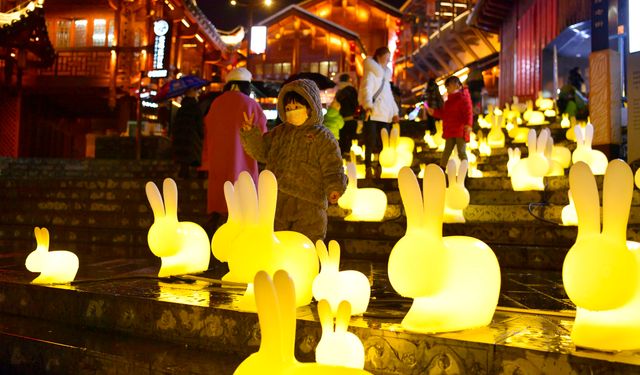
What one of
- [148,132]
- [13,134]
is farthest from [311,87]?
[13,134]

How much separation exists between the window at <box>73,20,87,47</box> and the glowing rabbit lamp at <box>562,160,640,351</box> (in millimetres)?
20707

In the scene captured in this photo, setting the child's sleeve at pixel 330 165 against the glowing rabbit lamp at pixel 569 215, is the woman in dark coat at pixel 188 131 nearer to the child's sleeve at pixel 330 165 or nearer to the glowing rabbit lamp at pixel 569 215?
the child's sleeve at pixel 330 165

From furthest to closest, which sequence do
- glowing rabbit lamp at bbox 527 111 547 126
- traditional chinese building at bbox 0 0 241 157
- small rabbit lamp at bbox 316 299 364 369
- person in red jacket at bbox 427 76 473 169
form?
traditional chinese building at bbox 0 0 241 157 < glowing rabbit lamp at bbox 527 111 547 126 < person in red jacket at bbox 427 76 473 169 < small rabbit lamp at bbox 316 299 364 369

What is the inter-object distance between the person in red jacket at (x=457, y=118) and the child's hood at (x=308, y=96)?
158 inches

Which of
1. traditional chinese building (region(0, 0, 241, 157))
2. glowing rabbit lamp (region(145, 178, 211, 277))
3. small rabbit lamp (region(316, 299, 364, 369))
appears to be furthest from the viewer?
traditional chinese building (region(0, 0, 241, 157))

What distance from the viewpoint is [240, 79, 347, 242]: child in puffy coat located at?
365cm

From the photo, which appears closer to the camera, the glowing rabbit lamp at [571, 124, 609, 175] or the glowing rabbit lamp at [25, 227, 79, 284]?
A: the glowing rabbit lamp at [25, 227, 79, 284]

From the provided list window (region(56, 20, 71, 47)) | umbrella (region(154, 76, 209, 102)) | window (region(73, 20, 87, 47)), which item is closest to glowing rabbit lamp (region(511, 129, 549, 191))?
umbrella (region(154, 76, 209, 102))

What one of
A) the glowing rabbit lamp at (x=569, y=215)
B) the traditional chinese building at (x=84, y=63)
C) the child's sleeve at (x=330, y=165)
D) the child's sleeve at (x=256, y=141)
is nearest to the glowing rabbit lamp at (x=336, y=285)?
the child's sleeve at (x=330, y=165)

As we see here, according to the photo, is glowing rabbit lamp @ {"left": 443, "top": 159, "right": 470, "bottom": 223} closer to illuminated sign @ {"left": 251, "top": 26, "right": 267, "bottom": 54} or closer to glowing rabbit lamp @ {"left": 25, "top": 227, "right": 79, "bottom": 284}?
glowing rabbit lamp @ {"left": 25, "top": 227, "right": 79, "bottom": 284}

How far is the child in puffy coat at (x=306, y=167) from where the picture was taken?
3654 mm

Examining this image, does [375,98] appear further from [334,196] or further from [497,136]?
[334,196]

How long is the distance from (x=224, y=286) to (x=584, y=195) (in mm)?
2441

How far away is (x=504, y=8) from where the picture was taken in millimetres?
19953
